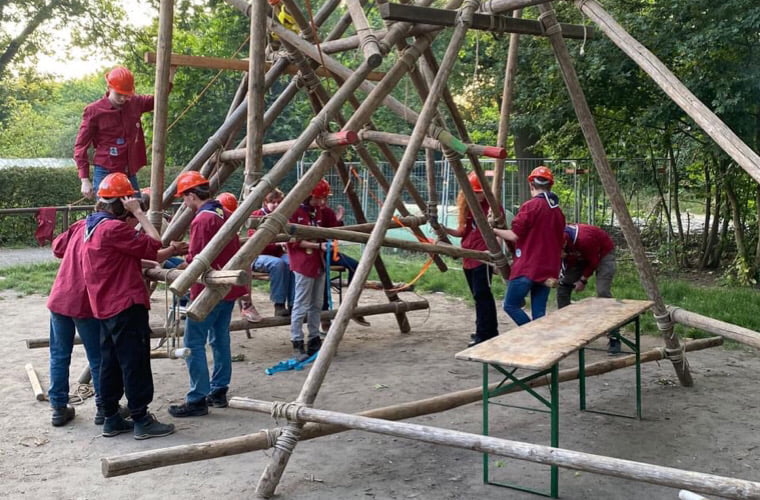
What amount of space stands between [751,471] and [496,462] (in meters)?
1.48

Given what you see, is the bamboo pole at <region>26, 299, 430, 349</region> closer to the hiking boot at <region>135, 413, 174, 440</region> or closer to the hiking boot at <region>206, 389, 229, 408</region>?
the hiking boot at <region>206, 389, 229, 408</region>

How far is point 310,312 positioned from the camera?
7742 millimetres

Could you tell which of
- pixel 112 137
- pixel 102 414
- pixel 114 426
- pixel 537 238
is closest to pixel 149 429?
pixel 114 426

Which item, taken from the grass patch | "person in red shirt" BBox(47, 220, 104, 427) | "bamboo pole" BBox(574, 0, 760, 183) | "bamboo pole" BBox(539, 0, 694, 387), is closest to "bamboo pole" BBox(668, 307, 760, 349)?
"bamboo pole" BBox(539, 0, 694, 387)

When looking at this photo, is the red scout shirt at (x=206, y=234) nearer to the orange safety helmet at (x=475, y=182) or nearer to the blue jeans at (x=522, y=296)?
the blue jeans at (x=522, y=296)

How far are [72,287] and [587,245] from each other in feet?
14.7

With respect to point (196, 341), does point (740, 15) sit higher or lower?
higher

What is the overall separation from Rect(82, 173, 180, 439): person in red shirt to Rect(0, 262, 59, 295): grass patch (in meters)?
6.99

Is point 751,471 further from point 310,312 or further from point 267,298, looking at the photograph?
point 267,298

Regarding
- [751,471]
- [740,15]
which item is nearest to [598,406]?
[751,471]

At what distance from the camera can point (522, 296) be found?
711cm

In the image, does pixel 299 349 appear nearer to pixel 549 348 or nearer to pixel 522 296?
pixel 522 296

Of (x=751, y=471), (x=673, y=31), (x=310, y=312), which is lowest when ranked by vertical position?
(x=751, y=471)

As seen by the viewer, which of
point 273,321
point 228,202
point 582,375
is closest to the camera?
point 582,375
